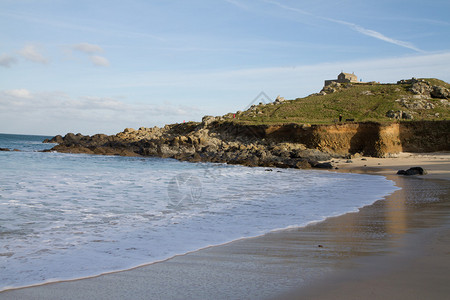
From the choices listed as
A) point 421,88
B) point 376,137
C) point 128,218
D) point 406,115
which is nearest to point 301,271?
point 128,218

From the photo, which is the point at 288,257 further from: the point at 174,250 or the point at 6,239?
the point at 6,239

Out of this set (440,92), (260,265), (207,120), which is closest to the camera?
(260,265)

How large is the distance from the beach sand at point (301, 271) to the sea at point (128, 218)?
41 cm

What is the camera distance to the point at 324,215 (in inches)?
330

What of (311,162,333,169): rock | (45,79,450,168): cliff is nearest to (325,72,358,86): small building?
(45,79,450,168): cliff

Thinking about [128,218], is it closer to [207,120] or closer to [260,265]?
[260,265]

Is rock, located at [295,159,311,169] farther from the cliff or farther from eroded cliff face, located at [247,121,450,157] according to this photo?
eroded cliff face, located at [247,121,450,157]

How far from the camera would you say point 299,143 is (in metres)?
34.2

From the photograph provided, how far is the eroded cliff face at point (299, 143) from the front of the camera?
30.3 meters

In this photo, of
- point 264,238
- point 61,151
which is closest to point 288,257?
point 264,238

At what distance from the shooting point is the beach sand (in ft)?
12.0

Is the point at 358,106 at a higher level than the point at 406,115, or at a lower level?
higher

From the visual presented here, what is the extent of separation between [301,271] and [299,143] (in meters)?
30.5

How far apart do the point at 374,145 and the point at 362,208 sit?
80.0ft
